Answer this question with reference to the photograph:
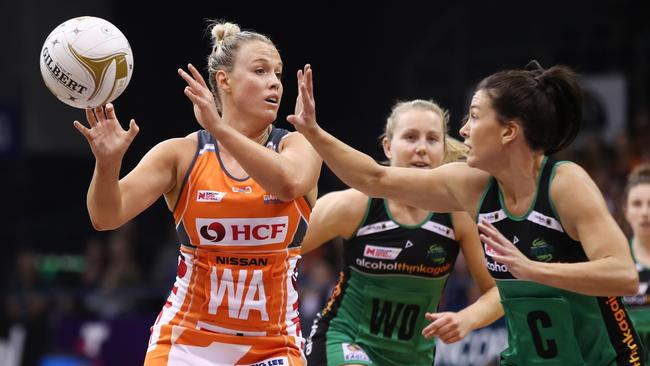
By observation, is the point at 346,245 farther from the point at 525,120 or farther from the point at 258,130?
the point at 525,120

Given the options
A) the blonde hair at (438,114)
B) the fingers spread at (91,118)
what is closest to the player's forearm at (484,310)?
the blonde hair at (438,114)

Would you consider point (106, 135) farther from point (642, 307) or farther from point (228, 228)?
point (642, 307)

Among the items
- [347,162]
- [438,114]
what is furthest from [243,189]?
[438,114]

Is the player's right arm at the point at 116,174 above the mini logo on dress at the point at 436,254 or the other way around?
above

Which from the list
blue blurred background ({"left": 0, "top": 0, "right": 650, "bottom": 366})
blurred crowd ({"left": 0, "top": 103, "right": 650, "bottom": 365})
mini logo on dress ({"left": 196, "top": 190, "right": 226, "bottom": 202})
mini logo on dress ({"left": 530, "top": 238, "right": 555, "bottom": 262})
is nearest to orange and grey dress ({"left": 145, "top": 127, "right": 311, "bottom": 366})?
mini logo on dress ({"left": 196, "top": 190, "right": 226, "bottom": 202})

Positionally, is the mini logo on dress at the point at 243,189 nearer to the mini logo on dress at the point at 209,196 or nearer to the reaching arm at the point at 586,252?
the mini logo on dress at the point at 209,196

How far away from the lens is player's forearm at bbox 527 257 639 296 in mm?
3969

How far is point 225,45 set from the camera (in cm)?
478

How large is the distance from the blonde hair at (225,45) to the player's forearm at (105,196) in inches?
30.7

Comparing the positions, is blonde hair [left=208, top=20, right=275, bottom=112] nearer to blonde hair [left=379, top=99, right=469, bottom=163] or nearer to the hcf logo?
the hcf logo

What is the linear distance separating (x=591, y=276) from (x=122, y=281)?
843 cm

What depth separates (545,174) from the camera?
4344 millimetres

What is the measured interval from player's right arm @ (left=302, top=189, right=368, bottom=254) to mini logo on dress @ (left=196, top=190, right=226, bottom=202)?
127 centimetres

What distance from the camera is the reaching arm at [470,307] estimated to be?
489 centimetres
